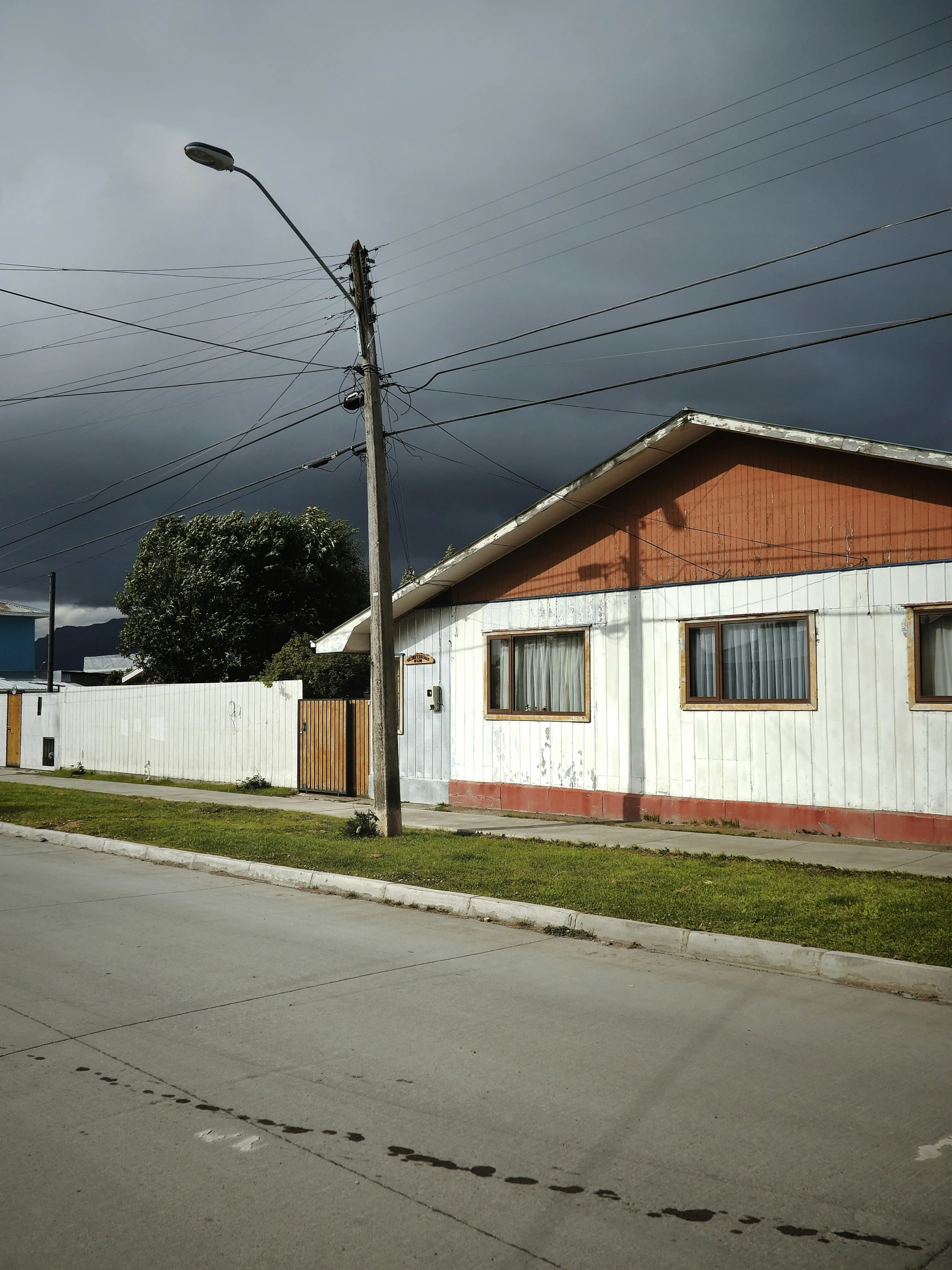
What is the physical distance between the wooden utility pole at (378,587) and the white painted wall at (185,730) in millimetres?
8028

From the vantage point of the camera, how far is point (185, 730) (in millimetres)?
25172

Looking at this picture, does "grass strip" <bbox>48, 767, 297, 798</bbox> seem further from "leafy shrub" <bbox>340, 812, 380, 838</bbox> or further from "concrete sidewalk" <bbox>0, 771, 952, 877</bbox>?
"leafy shrub" <bbox>340, 812, 380, 838</bbox>

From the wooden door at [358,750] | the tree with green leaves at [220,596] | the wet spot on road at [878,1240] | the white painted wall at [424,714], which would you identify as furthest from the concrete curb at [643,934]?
the tree with green leaves at [220,596]

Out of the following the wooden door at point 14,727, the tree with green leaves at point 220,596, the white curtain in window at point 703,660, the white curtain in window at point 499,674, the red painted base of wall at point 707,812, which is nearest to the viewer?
the red painted base of wall at point 707,812

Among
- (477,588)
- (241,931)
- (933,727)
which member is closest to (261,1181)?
(241,931)

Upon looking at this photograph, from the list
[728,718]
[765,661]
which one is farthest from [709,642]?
[728,718]

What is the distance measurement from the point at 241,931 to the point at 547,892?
2.77 m

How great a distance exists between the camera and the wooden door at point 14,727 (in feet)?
107

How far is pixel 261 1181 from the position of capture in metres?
4.03

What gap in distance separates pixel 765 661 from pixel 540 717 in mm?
4057

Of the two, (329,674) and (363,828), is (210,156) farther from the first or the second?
(329,674)

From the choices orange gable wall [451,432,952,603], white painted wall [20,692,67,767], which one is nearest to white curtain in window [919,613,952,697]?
orange gable wall [451,432,952,603]

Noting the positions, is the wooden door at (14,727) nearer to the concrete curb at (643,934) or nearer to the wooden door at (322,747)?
the wooden door at (322,747)

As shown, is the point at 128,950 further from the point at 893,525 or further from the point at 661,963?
the point at 893,525
